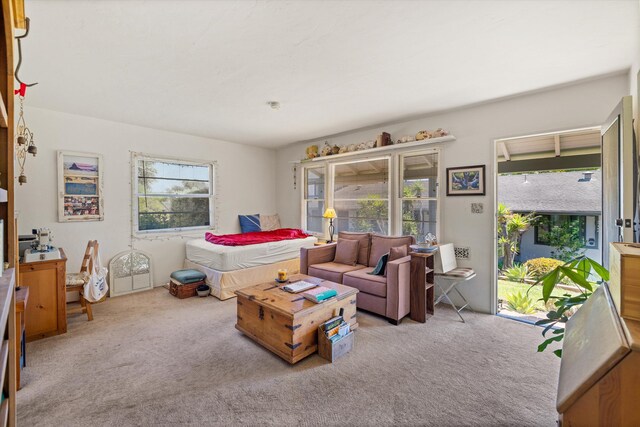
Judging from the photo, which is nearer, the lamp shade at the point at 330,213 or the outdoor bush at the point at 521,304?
the outdoor bush at the point at 521,304

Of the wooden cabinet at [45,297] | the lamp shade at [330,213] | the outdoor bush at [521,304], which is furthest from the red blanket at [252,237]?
the outdoor bush at [521,304]

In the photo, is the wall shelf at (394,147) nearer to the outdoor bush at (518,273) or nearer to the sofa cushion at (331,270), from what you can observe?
the sofa cushion at (331,270)

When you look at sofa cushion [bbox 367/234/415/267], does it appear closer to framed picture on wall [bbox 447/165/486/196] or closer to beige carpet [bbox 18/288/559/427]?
framed picture on wall [bbox 447/165/486/196]

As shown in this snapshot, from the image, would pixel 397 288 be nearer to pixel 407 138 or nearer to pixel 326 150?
pixel 407 138

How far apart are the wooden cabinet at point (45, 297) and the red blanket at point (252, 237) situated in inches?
74.0

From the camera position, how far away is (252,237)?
474 cm

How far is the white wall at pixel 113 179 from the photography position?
141 inches

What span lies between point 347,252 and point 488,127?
7.74 feet

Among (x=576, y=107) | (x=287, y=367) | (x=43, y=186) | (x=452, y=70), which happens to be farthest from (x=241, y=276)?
(x=576, y=107)

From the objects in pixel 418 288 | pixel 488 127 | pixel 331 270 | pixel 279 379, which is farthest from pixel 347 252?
pixel 488 127


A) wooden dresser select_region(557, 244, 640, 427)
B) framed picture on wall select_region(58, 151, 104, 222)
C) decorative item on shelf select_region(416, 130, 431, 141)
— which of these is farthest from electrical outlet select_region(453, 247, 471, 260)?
framed picture on wall select_region(58, 151, 104, 222)

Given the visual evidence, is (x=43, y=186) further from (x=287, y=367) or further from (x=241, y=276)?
(x=287, y=367)

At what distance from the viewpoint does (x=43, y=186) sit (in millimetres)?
3604

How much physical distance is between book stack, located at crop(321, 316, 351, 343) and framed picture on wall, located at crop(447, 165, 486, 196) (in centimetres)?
228
